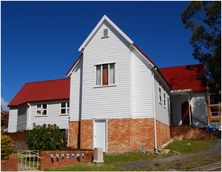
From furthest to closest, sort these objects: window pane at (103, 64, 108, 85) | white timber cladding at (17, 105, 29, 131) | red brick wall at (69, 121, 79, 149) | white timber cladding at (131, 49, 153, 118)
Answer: white timber cladding at (17, 105, 29, 131)
red brick wall at (69, 121, 79, 149)
window pane at (103, 64, 108, 85)
white timber cladding at (131, 49, 153, 118)

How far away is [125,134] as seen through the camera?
1595 cm

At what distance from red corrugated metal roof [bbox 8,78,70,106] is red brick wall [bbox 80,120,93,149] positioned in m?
10.1

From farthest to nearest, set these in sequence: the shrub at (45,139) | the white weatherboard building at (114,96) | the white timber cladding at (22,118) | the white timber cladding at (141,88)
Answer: the white timber cladding at (22,118) → the white timber cladding at (141,88) → the white weatherboard building at (114,96) → the shrub at (45,139)

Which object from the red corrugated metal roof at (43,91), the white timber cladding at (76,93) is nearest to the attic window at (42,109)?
the red corrugated metal roof at (43,91)

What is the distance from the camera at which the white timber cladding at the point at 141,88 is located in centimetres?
1669

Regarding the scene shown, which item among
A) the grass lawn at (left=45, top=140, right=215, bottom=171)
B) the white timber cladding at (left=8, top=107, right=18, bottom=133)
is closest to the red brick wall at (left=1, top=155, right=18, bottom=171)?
the grass lawn at (left=45, top=140, right=215, bottom=171)

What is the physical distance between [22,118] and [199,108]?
814 inches

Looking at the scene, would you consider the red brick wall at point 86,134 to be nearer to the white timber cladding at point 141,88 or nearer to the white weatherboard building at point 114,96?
the white weatherboard building at point 114,96

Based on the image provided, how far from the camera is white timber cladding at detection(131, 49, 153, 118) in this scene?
16.7 m

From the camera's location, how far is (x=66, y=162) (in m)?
11.9

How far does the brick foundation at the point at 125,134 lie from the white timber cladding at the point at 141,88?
625 millimetres

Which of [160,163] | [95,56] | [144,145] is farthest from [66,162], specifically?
[95,56]

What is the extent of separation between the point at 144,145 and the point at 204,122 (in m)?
12.6

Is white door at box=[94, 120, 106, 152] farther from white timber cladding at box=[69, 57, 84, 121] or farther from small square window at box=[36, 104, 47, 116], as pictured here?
small square window at box=[36, 104, 47, 116]
